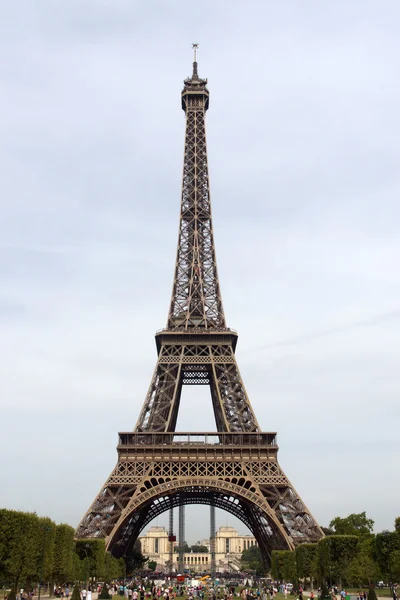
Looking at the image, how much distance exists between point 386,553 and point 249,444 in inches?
699

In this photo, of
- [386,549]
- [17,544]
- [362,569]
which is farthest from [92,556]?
[386,549]

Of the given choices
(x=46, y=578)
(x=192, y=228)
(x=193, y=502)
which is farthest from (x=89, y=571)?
(x=192, y=228)

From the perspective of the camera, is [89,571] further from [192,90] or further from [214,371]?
[192,90]

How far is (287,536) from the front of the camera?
59.4m

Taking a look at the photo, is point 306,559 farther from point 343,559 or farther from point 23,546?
point 23,546

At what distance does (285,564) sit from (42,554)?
83.9ft

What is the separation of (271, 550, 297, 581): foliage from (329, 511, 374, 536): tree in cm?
2973

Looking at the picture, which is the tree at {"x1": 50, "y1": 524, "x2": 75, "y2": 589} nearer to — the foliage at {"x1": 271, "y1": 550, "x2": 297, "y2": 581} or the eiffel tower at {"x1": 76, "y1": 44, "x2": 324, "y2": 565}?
the eiffel tower at {"x1": 76, "y1": 44, "x2": 324, "y2": 565}

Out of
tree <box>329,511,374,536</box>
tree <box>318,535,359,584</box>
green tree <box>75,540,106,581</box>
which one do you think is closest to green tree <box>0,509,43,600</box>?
green tree <box>75,540,106,581</box>

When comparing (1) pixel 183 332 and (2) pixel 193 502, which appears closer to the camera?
(1) pixel 183 332

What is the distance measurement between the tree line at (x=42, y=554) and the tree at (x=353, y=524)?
42048mm

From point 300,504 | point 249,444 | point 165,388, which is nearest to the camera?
point 300,504

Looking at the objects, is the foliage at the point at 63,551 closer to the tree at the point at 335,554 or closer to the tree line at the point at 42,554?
the tree line at the point at 42,554

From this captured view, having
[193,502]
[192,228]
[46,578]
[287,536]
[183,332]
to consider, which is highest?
Answer: [192,228]
